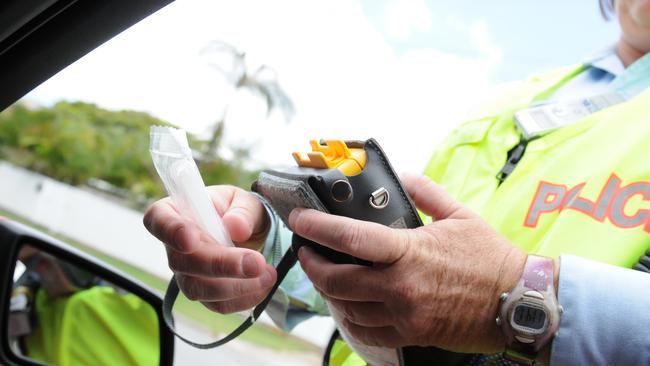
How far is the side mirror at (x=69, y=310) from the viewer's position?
1.22 meters

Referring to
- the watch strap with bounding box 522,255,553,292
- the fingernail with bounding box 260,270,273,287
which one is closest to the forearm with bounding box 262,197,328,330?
the fingernail with bounding box 260,270,273,287

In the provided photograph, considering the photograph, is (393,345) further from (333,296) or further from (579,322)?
(579,322)

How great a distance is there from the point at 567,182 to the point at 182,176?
0.62m

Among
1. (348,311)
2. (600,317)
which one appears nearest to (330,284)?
(348,311)

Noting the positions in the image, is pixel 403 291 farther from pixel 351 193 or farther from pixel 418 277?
pixel 351 193

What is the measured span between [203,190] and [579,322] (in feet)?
1.57


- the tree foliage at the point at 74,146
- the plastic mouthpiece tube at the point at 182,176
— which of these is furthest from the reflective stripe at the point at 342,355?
the tree foliage at the point at 74,146

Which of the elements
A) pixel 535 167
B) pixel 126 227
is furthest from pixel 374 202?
pixel 126 227

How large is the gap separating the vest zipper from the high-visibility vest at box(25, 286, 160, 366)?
88 centimetres

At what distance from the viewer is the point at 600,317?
73cm

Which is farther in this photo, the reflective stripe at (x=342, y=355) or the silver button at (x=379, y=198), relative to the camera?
the reflective stripe at (x=342, y=355)

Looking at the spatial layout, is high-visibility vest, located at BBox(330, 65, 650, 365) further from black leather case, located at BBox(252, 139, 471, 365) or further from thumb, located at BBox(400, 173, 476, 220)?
black leather case, located at BBox(252, 139, 471, 365)

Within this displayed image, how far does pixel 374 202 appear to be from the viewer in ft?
2.25

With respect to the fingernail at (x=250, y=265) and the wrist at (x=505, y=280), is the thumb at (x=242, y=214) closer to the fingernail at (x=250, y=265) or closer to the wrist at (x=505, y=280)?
the fingernail at (x=250, y=265)
